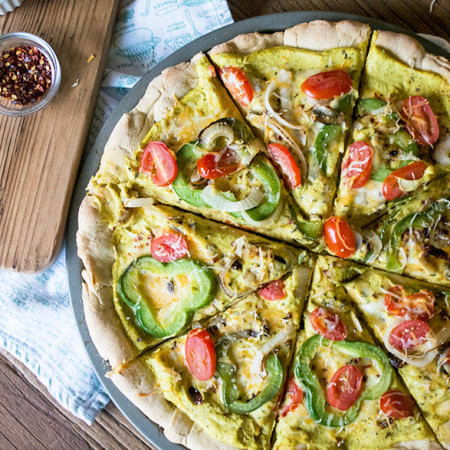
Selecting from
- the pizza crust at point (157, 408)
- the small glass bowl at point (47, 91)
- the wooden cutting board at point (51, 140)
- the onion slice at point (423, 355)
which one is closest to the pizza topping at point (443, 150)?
the onion slice at point (423, 355)

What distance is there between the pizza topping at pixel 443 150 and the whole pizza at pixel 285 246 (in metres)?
0.01

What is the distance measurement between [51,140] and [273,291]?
2414 millimetres

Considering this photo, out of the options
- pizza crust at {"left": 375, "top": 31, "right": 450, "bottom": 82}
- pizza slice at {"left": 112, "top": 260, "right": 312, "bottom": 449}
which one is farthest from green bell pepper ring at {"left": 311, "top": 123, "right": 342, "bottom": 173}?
pizza slice at {"left": 112, "top": 260, "right": 312, "bottom": 449}

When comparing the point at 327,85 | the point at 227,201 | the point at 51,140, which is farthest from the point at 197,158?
the point at 51,140

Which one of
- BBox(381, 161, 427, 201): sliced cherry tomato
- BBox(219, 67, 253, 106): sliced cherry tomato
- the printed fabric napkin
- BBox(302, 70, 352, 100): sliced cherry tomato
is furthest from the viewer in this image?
the printed fabric napkin

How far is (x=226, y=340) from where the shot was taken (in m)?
4.70

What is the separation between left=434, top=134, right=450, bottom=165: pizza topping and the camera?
4.54 m

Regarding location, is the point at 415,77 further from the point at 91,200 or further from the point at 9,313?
the point at 9,313

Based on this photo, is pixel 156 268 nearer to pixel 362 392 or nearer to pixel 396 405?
pixel 362 392

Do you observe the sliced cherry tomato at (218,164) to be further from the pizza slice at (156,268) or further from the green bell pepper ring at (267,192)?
the pizza slice at (156,268)

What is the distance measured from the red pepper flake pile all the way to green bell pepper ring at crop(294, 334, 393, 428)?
3266 millimetres

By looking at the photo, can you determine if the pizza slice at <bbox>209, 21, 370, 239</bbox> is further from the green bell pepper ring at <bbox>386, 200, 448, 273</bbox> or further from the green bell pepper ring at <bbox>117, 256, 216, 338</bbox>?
the green bell pepper ring at <bbox>117, 256, 216, 338</bbox>

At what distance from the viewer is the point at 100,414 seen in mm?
5574

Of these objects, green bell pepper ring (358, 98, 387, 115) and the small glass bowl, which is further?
the small glass bowl
